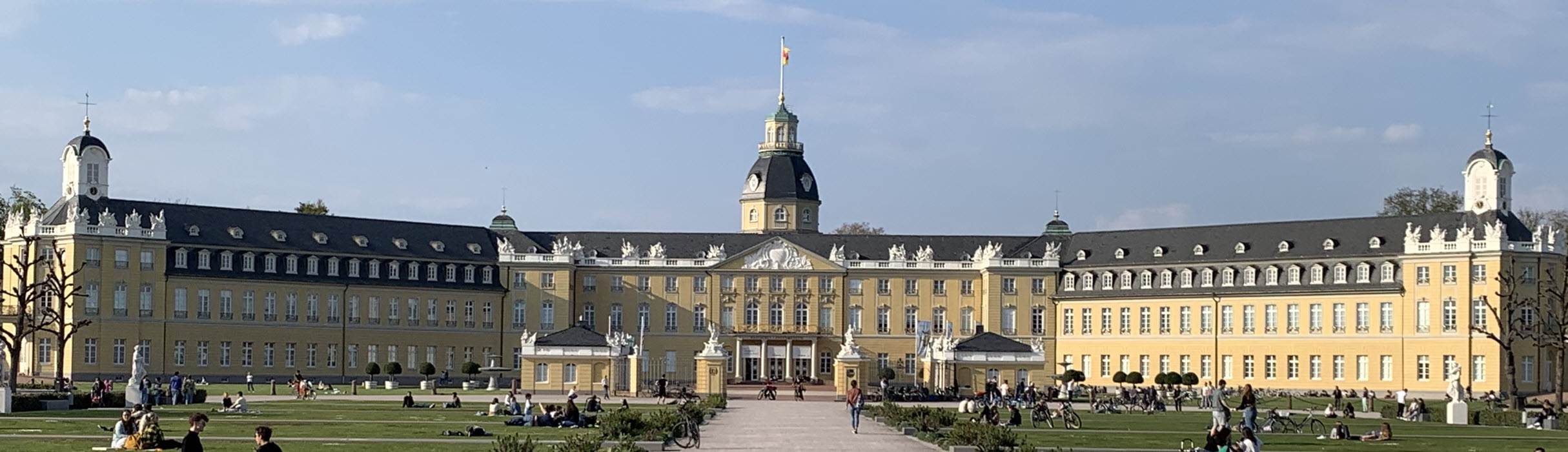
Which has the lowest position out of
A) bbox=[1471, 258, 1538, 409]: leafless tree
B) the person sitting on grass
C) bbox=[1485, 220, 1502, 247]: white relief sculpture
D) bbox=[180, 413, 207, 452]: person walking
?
the person sitting on grass

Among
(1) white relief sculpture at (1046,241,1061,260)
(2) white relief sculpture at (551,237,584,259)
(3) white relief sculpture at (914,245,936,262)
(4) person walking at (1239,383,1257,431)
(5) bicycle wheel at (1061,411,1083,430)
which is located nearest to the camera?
(4) person walking at (1239,383,1257,431)

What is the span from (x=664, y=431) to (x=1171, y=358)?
79.2 m

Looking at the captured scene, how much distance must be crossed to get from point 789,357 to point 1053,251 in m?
16.5

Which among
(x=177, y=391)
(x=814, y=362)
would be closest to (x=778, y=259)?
(x=814, y=362)

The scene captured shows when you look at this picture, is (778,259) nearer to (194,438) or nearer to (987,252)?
(987,252)

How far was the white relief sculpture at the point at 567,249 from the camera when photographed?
433 feet

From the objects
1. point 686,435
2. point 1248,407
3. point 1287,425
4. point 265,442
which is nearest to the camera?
point 265,442

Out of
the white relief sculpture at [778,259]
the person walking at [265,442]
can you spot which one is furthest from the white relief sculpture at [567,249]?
the person walking at [265,442]

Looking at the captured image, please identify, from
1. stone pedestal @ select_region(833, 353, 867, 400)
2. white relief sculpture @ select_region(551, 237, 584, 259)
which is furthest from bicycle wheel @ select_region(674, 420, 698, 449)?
white relief sculpture @ select_region(551, 237, 584, 259)

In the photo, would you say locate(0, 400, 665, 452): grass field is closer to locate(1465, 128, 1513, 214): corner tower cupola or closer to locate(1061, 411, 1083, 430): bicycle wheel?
locate(1061, 411, 1083, 430): bicycle wheel

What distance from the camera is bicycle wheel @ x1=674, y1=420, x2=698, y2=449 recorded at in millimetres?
47375

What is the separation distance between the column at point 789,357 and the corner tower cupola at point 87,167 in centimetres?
3891

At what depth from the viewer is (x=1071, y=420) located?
65375 mm

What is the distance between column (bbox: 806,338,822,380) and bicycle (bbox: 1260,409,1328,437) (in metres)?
67.0
